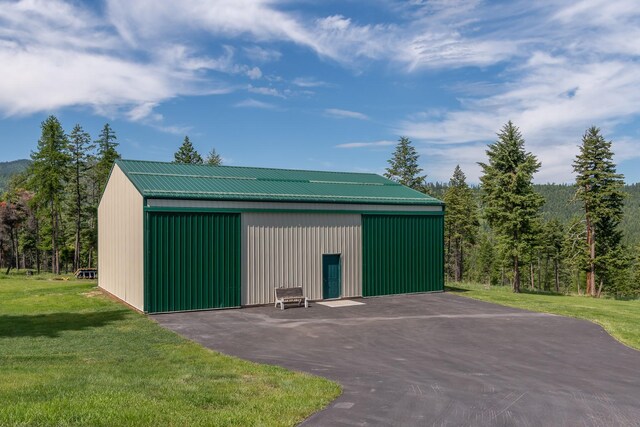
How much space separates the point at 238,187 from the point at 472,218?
46.4 meters

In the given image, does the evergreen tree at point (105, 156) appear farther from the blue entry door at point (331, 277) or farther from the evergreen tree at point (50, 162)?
the blue entry door at point (331, 277)

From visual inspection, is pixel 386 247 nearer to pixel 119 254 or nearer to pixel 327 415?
Answer: pixel 119 254

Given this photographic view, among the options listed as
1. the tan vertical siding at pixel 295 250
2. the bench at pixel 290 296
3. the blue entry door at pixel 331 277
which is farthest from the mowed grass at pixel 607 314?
the bench at pixel 290 296

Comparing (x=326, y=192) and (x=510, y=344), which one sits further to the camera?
(x=326, y=192)

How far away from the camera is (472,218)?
2511 inches

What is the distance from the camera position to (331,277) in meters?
24.7

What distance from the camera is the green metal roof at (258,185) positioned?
22062mm

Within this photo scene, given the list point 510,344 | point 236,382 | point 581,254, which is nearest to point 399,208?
point 510,344

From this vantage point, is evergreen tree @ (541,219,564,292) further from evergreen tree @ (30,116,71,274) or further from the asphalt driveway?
evergreen tree @ (30,116,71,274)

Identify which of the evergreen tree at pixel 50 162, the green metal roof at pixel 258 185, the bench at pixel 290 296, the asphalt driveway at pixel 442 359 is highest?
the evergreen tree at pixel 50 162

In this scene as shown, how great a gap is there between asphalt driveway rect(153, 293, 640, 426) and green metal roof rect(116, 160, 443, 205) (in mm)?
5282

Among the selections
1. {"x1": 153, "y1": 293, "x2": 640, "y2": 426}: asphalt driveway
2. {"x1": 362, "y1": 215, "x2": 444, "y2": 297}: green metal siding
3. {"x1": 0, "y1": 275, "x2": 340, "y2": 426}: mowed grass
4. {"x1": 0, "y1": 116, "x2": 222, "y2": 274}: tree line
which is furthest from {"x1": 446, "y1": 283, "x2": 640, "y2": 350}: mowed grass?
{"x1": 0, "y1": 116, "x2": 222, "y2": 274}: tree line

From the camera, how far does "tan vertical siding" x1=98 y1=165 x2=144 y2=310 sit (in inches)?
834

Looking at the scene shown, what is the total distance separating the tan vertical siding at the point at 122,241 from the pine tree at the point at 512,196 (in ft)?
85.4
